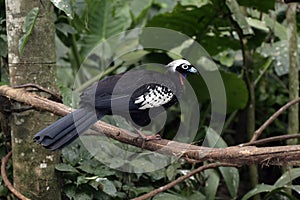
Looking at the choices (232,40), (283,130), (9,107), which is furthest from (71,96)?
(283,130)

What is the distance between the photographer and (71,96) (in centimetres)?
211

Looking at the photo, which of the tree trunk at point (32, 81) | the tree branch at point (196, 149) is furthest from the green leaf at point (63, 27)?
the tree branch at point (196, 149)

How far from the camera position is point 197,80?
8.87 ft

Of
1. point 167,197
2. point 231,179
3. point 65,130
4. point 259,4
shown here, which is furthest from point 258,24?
point 65,130

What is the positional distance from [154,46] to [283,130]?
3.17 feet

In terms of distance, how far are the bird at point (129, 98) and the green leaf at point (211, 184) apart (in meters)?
0.68

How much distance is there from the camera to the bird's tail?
146cm

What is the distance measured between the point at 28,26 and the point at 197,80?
1194 mm

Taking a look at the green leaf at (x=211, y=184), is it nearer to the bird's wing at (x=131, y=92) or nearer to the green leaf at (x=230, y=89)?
the green leaf at (x=230, y=89)

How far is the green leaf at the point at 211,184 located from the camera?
227cm

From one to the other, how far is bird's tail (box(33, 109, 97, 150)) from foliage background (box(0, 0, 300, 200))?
0.34 metres

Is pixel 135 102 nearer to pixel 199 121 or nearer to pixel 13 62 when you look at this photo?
pixel 13 62

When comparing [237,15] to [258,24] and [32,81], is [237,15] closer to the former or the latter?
[258,24]

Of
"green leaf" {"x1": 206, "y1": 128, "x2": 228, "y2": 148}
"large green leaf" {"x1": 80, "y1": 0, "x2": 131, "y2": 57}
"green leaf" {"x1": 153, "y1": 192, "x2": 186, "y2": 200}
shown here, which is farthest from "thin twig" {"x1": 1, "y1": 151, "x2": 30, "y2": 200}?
"large green leaf" {"x1": 80, "y1": 0, "x2": 131, "y2": 57}
